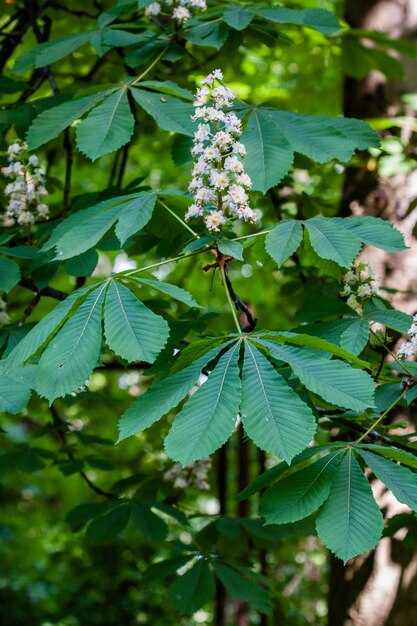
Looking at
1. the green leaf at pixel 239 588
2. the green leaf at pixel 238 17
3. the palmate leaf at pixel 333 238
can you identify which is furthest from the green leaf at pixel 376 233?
the green leaf at pixel 239 588

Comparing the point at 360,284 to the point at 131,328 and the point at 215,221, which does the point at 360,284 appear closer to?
the point at 215,221

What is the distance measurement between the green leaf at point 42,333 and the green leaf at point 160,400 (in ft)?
0.60

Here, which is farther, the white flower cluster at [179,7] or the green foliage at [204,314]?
the white flower cluster at [179,7]

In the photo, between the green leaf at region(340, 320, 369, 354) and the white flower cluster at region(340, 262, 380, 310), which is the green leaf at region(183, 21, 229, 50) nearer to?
the white flower cluster at region(340, 262, 380, 310)

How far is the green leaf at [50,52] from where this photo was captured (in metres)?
1.82

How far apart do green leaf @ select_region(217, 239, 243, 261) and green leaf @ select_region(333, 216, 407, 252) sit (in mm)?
239

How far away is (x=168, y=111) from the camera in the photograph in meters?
1.65

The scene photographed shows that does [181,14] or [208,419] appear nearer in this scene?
[208,419]

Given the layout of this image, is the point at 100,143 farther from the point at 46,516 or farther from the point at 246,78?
the point at 46,516

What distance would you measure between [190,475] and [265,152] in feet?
4.04

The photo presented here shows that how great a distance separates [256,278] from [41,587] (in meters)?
2.67

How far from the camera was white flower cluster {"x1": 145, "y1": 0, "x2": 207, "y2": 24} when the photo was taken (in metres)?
1.82

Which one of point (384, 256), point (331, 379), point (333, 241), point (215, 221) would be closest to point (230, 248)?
point (215, 221)

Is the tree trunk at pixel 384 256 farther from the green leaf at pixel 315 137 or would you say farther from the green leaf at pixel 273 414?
the green leaf at pixel 273 414
